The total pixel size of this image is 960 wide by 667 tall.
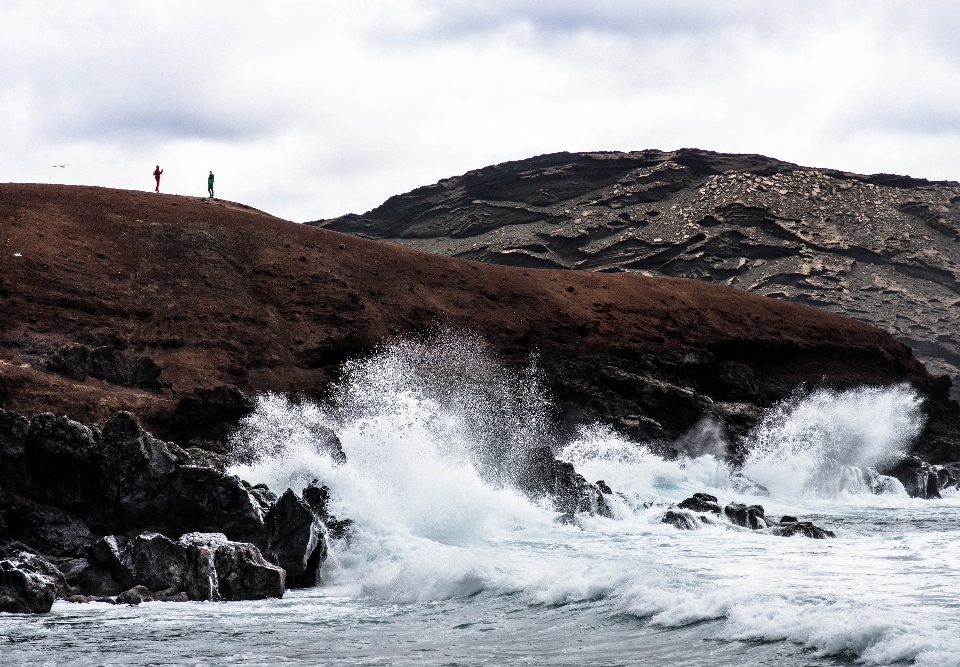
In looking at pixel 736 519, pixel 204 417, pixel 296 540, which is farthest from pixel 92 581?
pixel 736 519

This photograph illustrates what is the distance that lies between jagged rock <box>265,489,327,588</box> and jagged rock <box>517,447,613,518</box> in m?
6.57

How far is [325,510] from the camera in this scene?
14.7 meters

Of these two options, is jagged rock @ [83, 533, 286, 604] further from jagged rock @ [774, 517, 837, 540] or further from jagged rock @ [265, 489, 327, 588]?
jagged rock @ [774, 517, 837, 540]

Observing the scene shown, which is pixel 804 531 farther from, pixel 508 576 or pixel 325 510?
pixel 325 510

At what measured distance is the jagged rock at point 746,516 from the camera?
59.1 ft

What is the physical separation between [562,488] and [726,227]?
4277cm

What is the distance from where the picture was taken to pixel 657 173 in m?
63.1

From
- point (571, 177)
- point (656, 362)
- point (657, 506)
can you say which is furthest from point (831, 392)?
point (571, 177)

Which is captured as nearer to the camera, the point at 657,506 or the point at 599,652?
the point at 599,652

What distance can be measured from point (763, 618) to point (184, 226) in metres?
24.9

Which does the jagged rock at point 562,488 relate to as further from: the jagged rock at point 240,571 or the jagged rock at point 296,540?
the jagged rock at point 240,571

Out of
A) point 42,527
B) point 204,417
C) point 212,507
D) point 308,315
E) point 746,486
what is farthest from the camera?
point 308,315

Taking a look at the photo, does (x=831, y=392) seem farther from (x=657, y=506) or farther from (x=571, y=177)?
(x=571, y=177)

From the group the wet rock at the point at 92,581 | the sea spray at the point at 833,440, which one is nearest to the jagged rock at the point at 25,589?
the wet rock at the point at 92,581
